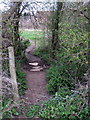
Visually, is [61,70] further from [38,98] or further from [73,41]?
[73,41]

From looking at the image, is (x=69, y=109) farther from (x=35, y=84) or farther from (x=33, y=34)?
(x=33, y=34)

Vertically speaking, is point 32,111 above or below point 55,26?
below

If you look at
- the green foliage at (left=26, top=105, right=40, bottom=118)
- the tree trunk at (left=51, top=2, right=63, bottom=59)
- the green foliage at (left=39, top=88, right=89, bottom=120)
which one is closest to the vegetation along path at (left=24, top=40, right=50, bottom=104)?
the green foliage at (left=26, top=105, right=40, bottom=118)

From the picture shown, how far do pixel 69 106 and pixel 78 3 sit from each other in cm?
260

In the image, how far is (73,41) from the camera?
412 cm

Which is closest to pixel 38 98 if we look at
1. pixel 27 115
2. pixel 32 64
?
pixel 27 115

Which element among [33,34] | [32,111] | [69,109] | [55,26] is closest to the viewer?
[69,109]

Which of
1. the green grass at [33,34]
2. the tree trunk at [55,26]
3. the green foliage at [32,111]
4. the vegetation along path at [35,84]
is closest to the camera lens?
the green foliage at [32,111]

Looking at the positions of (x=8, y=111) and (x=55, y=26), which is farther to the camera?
(x=55, y=26)

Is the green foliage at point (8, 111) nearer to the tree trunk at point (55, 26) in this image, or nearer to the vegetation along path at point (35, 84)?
the vegetation along path at point (35, 84)

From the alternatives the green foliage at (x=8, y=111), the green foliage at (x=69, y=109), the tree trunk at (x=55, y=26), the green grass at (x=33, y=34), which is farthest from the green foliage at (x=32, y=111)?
the green grass at (x=33, y=34)

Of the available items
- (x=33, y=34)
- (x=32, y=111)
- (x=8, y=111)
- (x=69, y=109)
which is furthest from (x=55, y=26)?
(x=8, y=111)

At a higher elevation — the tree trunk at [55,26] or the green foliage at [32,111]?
the tree trunk at [55,26]

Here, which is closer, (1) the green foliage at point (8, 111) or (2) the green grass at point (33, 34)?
(1) the green foliage at point (8, 111)
